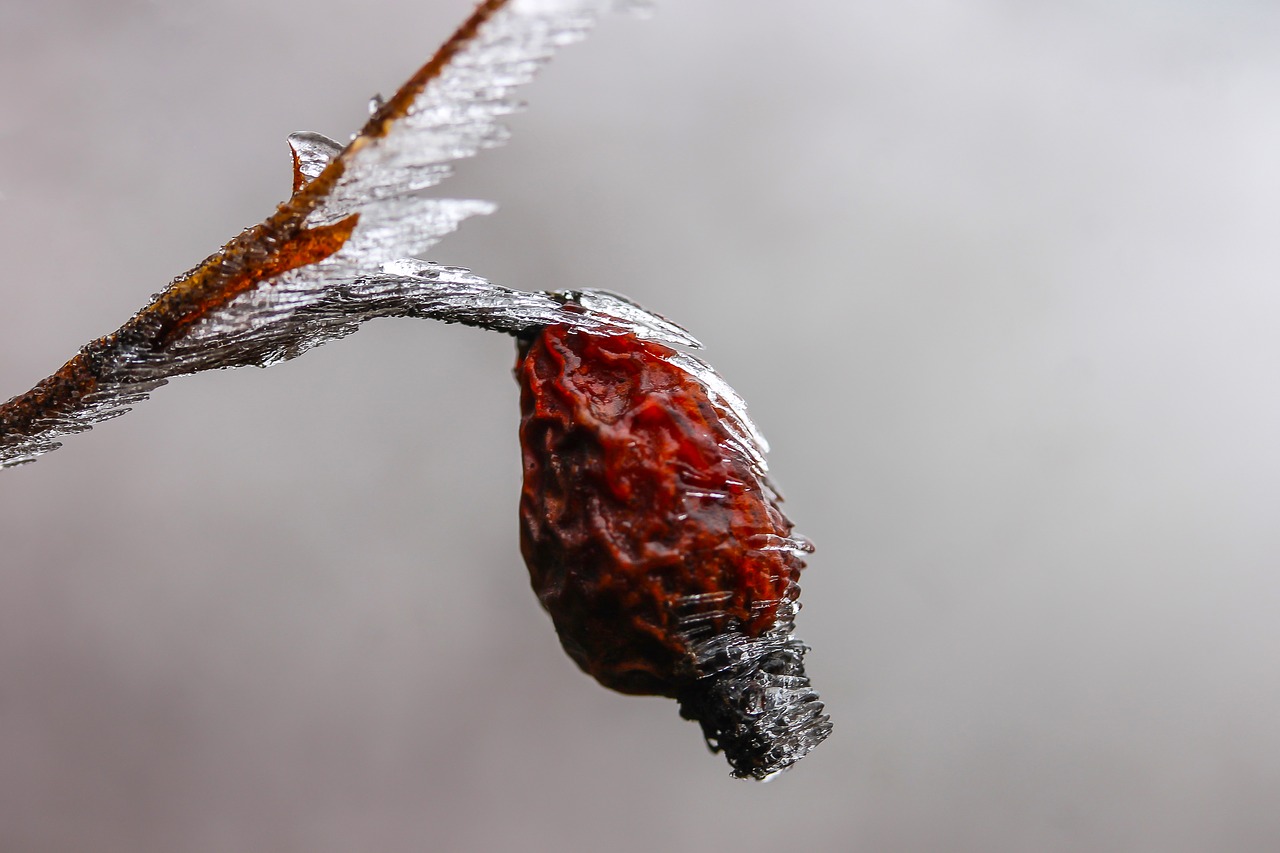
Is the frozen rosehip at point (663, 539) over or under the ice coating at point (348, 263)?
under

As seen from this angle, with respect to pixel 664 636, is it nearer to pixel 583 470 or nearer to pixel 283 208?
pixel 583 470

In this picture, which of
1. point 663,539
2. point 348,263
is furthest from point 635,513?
point 348,263

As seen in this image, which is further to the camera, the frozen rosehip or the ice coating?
the frozen rosehip

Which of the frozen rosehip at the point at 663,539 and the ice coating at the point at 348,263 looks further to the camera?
the frozen rosehip at the point at 663,539

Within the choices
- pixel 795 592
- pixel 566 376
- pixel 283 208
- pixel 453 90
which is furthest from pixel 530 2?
pixel 795 592

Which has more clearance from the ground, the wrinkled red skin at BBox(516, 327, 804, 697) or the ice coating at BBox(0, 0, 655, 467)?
the ice coating at BBox(0, 0, 655, 467)

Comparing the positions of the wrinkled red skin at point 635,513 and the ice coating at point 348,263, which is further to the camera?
the wrinkled red skin at point 635,513

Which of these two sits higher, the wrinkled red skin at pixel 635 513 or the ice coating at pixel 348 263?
the ice coating at pixel 348 263
